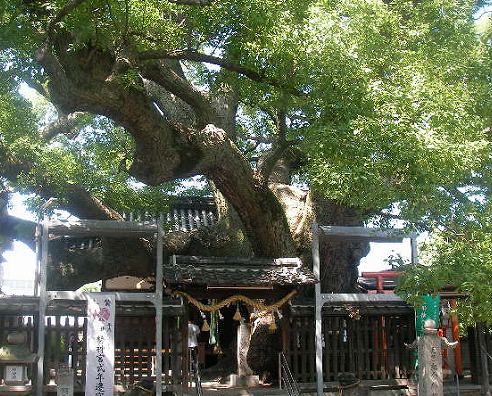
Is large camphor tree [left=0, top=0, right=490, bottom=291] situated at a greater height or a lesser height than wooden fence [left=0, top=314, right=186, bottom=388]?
greater

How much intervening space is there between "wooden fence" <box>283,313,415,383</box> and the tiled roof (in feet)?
4.26

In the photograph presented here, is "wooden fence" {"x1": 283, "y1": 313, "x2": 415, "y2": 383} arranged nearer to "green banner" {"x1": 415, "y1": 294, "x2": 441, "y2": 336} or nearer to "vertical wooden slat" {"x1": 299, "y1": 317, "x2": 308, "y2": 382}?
"vertical wooden slat" {"x1": 299, "y1": 317, "x2": 308, "y2": 382}

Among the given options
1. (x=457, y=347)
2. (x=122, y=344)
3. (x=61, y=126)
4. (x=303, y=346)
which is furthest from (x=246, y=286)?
(x=61, y=126)

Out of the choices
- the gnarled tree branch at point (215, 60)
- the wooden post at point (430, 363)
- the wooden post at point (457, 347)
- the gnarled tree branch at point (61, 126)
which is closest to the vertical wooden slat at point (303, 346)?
the wooden post at point (430, 363)

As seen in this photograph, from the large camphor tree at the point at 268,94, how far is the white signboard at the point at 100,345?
2444 millimetres

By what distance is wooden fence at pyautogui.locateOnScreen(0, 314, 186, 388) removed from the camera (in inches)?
430

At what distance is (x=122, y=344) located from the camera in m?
11.3

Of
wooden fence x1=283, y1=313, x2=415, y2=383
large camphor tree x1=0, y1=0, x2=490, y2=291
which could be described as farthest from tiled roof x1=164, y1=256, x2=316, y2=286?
wooden fence x1=283, y1=313, x2=415, y2=383

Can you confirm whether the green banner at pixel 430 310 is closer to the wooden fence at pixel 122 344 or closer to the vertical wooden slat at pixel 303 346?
the vertical wooden slat at pixel 303 346

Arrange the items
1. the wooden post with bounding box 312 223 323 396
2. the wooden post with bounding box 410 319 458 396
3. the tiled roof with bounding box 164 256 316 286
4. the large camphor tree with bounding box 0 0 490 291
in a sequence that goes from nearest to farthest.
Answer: the large camphor tree with bounding box 0 0 490 291, the wooden post with bounding box 410 319 458 396, the tiled roof with bounding box 164 256 316 286, the wooden post with bounding box 312 223 323 396

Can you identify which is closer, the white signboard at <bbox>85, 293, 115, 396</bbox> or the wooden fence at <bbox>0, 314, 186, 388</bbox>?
the white signboard at <bbox>85, 293, 115, 396</bbox>

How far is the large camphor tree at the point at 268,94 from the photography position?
27.8 ft

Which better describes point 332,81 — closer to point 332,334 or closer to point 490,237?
point 490,237

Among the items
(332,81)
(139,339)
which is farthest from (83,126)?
(332,81)
